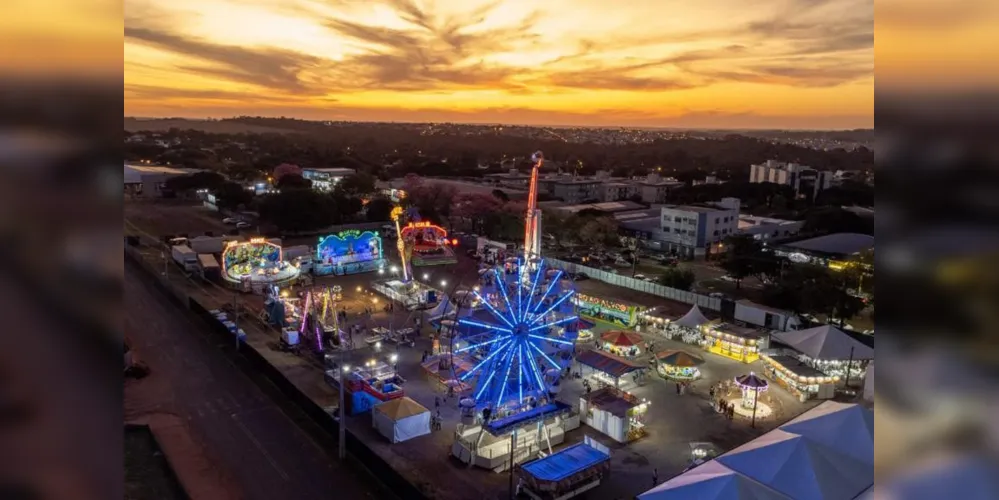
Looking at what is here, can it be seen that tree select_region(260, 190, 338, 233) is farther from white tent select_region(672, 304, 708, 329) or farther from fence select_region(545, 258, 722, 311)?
white tent select_region(672, 304, 708, 329)

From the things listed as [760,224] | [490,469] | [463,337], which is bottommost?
[490,469]

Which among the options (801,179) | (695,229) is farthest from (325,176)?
(801,179)

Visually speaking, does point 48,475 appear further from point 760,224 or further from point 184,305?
point 760,224

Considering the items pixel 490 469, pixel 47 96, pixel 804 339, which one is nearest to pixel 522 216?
pixel 804 339

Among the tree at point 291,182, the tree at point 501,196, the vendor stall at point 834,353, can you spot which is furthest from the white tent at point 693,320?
the tree at point 291,182

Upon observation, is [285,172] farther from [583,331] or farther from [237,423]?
[237,423]

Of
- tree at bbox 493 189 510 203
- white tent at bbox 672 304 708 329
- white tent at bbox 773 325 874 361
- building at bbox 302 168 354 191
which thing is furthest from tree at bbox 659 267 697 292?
building at bbox 302 168 354 191
